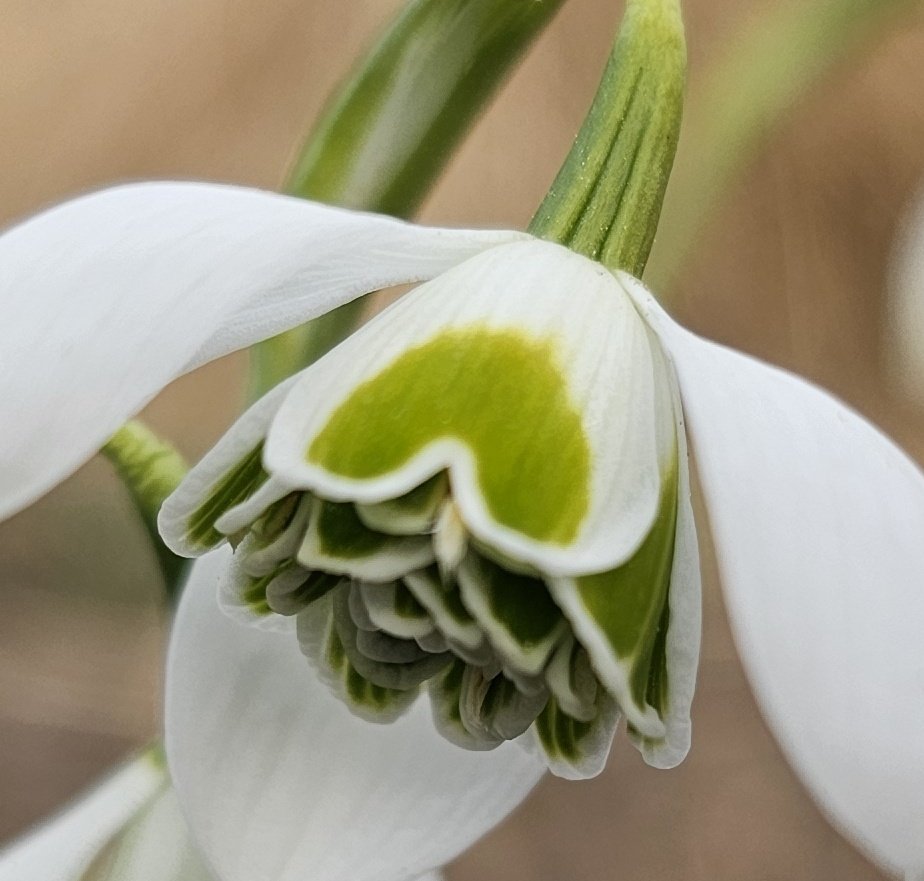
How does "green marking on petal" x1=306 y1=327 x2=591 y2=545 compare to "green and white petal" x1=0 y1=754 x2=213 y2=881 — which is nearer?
"green marking on petal" x1=306 y1=327 x2=591 y2=545

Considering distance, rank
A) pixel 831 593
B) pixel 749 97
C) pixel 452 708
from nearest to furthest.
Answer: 1. pixel 831 593
2. pixel 452 708
3. pixel 749 97

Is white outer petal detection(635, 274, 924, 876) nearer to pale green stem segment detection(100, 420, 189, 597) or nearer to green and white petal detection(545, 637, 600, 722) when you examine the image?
green and white petal detection(545, 637, 600, 722)

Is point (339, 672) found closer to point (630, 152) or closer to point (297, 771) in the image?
point (297, 771)

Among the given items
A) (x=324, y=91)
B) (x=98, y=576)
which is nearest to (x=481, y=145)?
(x=324, y=91)

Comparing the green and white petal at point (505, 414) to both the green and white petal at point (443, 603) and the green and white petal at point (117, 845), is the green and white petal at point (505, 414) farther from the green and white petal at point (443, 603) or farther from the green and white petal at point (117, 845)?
the green and white petal at point (117, 845)

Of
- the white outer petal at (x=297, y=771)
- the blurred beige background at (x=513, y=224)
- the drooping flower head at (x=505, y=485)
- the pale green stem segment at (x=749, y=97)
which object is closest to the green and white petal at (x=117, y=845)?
the white outer petal at (x=297, y=771)

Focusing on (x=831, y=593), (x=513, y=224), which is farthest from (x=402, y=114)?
(x=513, y=224)

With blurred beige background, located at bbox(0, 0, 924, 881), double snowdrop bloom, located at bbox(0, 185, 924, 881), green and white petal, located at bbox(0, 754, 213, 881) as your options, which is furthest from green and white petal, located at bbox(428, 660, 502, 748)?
blurred beige background, located at bbox(0, 0, 924, 881)
